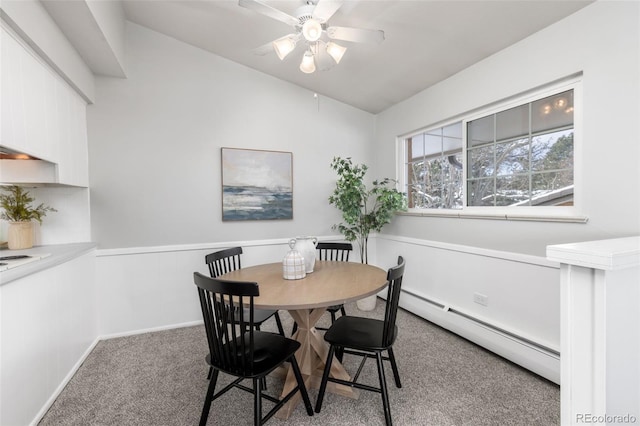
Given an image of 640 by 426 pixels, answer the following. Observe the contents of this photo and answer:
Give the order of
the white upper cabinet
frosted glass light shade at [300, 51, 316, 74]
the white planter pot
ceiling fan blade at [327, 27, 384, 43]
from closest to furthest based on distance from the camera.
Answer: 1. the white upper cabinet
2. ceiling fan blade at [327, 27, 384, 43]
3. frosted glass light shade at [300, 51, 316, 74]
4. the white planter pot

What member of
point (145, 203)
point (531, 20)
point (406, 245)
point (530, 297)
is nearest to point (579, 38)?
point (531, 20)

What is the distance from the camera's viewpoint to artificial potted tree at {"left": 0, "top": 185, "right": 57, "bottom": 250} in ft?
7.52

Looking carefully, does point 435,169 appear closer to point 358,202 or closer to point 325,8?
point 358,202

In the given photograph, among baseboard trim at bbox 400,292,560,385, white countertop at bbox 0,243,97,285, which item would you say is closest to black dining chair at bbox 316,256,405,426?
baseboard trim at bbox 400,292,560,385

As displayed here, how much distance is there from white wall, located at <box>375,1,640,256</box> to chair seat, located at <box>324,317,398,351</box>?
4.34 ft

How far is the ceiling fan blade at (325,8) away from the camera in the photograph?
170cm

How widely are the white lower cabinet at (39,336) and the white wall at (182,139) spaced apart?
0.71 m

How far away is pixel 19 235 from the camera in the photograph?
231 centimetres

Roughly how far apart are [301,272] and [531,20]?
2344 millimetres

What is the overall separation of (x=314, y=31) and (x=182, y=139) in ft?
6.36

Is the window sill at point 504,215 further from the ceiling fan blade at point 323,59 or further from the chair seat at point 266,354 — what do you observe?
the chair seat at point 266,354

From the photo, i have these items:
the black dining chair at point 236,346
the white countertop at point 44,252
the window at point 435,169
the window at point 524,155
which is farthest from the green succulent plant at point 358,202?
the white countertop at point 44,252

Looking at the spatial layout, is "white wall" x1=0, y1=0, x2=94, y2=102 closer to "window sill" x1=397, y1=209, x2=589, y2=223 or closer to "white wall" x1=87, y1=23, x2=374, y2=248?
"white wall" x1=87, y1=23, x2=374, y2=248

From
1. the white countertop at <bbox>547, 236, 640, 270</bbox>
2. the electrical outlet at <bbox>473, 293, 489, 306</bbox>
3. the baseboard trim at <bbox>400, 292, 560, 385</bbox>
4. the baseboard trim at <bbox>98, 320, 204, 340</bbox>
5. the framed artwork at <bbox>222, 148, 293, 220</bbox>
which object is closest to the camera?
the white countertop at <bbox>547, 236, 640, 270</bbox>
